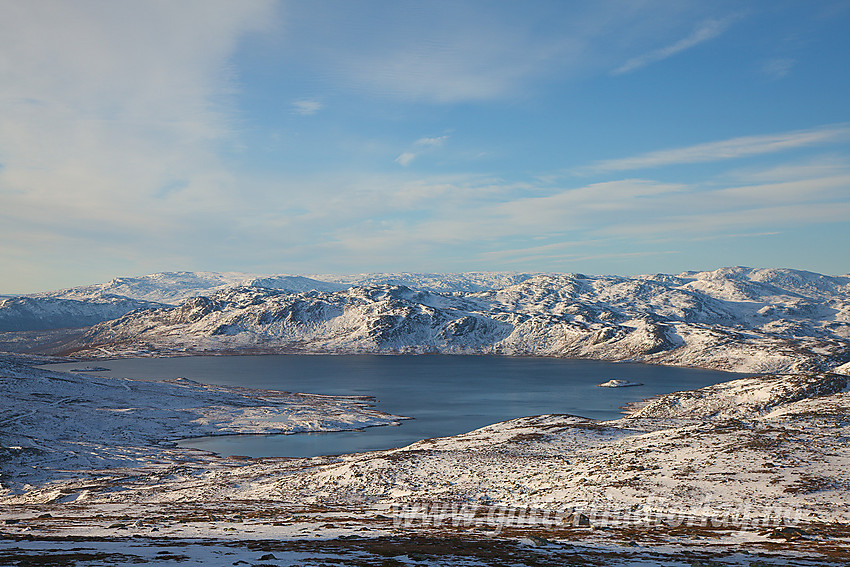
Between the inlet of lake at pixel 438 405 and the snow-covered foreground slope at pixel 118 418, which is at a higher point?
the snow-covered foreground slope at pixel 118 418

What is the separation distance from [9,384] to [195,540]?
121 meters

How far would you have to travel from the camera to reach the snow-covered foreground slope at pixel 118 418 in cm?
7556

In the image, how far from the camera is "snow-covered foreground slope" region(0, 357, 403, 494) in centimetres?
7556

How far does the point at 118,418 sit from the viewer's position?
346ft

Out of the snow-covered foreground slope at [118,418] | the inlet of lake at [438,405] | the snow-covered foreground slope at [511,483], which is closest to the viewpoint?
the snow-covered foreground slope at [511,483]

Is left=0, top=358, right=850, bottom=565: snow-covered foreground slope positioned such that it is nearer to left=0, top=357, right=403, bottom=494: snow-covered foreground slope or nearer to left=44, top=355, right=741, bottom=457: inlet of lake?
left=0, top=357, right=403, bottom=494: snow-covered foreground slope

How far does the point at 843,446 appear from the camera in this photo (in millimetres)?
47344

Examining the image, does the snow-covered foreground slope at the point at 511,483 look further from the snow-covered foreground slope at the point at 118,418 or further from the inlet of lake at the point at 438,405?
the inlet of lake at the point at 438,405

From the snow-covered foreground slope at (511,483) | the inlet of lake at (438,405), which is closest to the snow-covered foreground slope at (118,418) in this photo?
the snow-covered foreground slope at (511,483)

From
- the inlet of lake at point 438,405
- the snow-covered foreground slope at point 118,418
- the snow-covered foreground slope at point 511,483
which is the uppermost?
the snow-covered foreground slope at point 511,483

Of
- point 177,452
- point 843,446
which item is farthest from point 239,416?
point 843,446

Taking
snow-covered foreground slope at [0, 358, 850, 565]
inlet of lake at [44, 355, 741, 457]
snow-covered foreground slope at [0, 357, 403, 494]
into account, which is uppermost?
snow-covered foreground slope at [0, 358, 850, 565]

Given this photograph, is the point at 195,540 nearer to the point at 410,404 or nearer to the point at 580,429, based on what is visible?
the point at 580,429

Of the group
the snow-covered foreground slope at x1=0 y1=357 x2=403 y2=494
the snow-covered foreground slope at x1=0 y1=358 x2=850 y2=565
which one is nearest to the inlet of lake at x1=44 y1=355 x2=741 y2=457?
the snow-covered foreground slope at x1=0 y1=357 x2=403 y2=494
